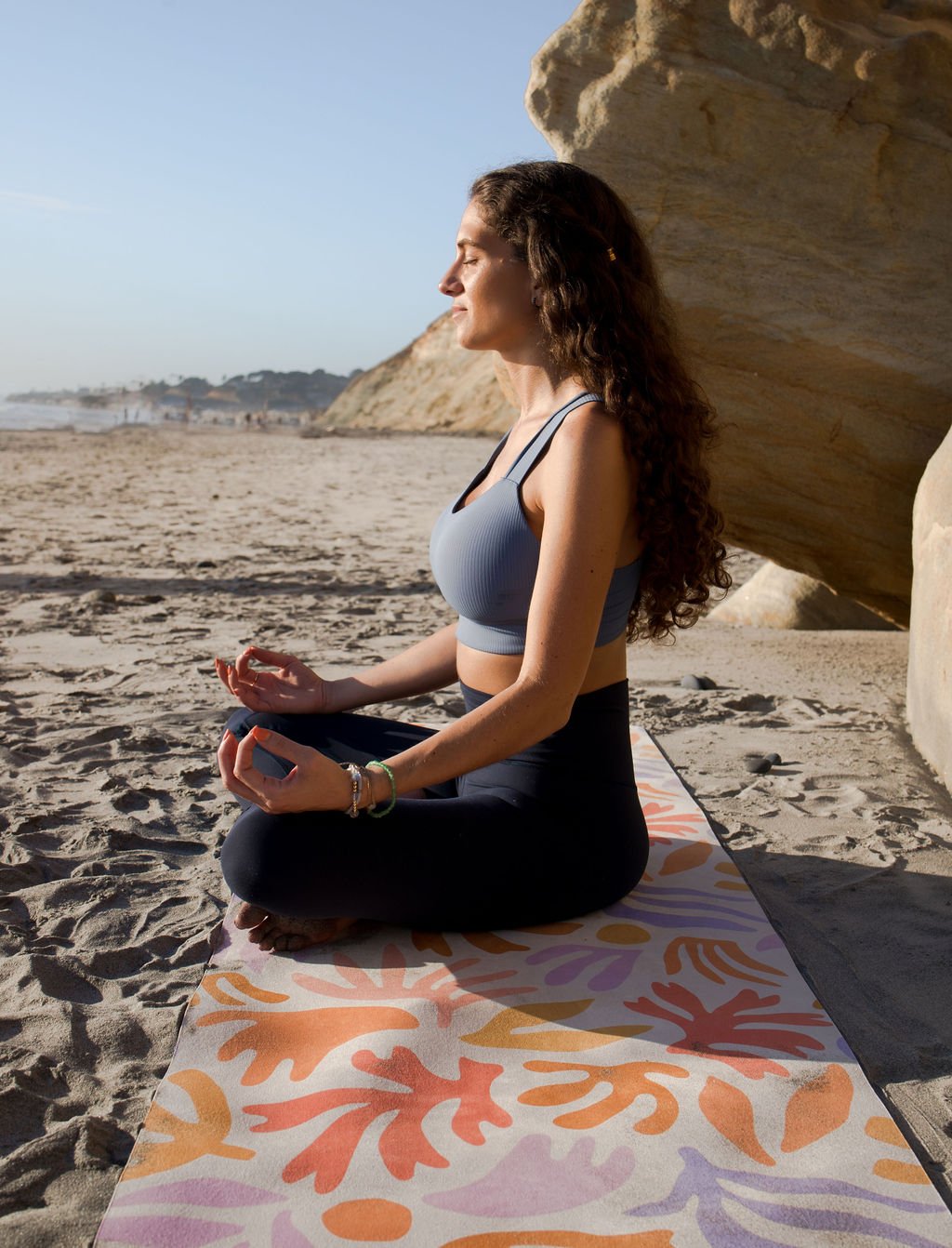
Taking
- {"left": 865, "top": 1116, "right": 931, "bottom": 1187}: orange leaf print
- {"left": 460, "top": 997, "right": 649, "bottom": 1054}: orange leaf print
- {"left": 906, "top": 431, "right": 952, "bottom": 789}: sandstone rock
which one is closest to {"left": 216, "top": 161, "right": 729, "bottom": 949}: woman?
{"left": 460, "top": 997, "right": 649, "bottom": 1054}: orange leaf print

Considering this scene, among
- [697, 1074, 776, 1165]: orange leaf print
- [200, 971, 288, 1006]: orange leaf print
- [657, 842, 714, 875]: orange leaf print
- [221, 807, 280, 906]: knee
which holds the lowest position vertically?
[200, 971, 288, 1006]: orange leaf print

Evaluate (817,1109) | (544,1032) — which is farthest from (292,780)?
(817,1109)

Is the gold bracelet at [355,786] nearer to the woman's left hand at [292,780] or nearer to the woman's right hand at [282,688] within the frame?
the woman's left hand at [292,780]

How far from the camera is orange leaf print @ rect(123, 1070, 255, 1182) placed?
1.71 m

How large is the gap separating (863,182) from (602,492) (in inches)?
104

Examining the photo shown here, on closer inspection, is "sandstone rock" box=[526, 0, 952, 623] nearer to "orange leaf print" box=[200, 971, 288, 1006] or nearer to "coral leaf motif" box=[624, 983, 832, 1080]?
"coral leaf motif" box=[624, 983, 832, 1080]

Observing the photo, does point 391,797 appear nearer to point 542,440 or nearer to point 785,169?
point 542,440

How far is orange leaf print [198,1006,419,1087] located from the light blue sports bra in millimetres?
774

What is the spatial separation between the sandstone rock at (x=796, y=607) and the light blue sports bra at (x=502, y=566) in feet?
11.5

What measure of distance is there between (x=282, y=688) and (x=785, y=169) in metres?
2.75

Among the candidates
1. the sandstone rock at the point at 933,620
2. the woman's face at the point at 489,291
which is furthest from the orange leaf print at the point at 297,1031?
the sandstone rock at the point at 933,620

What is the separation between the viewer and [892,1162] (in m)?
1.74

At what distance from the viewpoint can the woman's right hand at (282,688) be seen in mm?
2695

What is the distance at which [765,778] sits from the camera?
11.7 feet
